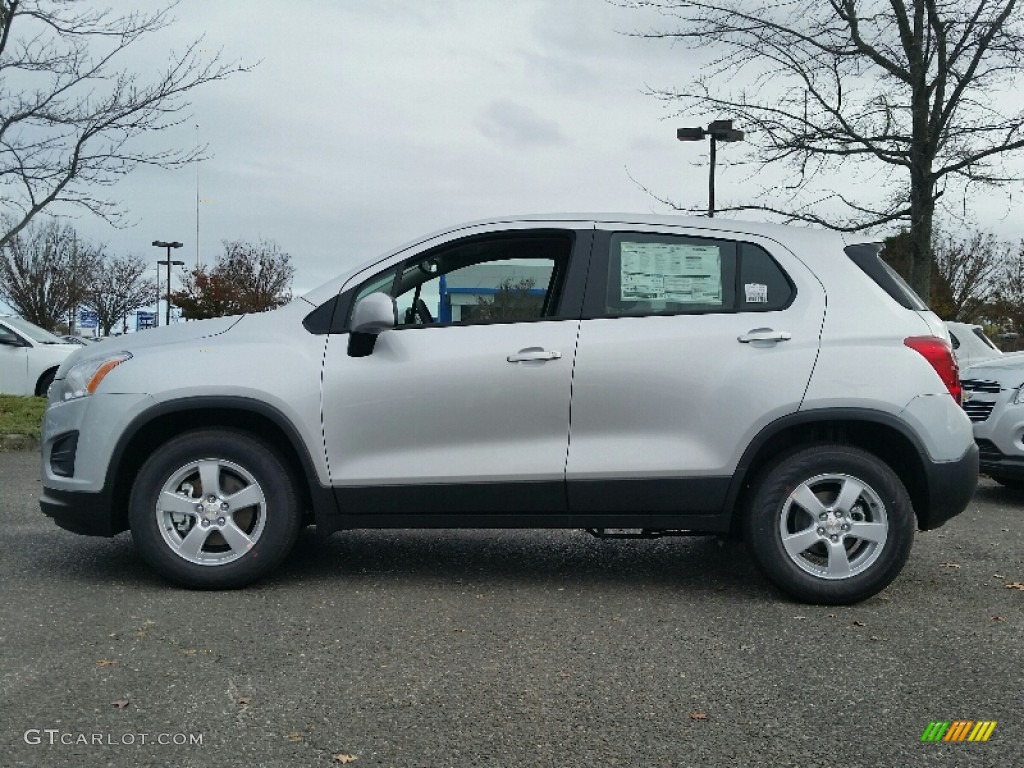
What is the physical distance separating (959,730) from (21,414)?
40.8ft

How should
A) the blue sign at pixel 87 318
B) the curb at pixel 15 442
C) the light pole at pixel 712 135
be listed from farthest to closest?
the blue sign at pixel 87 318
the light pole at pixel 712 135
the curb at pixel 15 442

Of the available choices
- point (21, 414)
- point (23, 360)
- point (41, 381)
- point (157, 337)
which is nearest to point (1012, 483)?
point (157, 337)

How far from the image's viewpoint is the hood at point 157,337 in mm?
5664

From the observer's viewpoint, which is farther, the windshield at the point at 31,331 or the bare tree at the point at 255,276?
the bare tree at the point at 255,276

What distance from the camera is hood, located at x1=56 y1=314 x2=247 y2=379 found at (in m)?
5.66

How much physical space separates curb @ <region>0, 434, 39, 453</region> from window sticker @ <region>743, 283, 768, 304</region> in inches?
372

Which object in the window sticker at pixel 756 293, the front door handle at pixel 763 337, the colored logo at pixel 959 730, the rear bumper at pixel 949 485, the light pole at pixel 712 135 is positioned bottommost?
the colored logo at pixel 959 730

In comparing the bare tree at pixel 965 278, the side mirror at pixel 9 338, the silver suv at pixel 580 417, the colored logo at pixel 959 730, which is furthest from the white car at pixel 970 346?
the bare tree at pixel 965 278

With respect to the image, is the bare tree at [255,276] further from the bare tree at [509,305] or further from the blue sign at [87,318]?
the bare tree at [509,305]

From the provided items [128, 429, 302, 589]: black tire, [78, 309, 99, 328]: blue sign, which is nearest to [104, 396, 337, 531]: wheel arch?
[128, 429, 302, 589]: black tire

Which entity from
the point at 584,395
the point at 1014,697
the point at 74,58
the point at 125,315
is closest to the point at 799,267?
the point at 584,395

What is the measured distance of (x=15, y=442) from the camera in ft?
40.5

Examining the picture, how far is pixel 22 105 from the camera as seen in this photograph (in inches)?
553

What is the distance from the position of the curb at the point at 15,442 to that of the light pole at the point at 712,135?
9.28m
